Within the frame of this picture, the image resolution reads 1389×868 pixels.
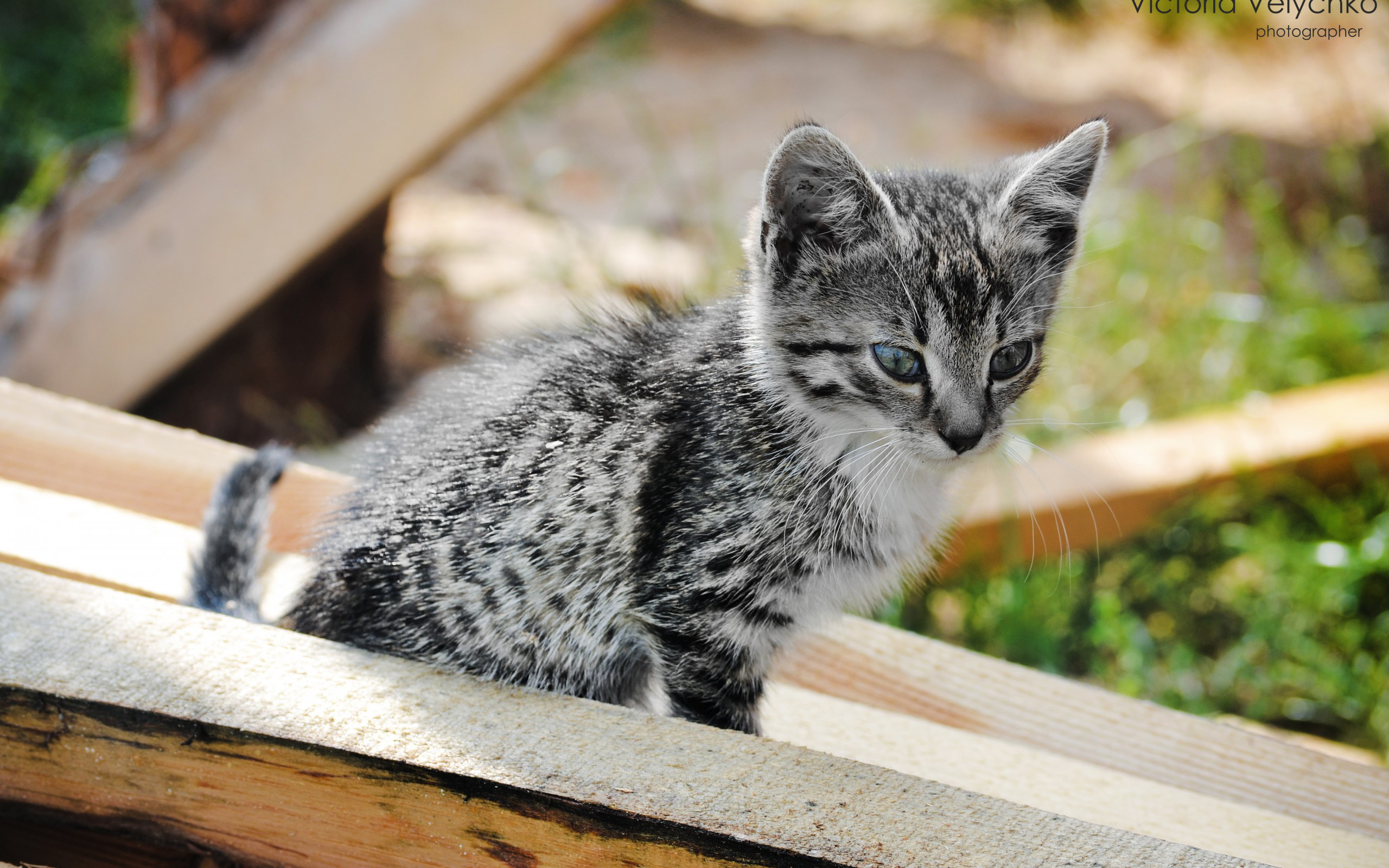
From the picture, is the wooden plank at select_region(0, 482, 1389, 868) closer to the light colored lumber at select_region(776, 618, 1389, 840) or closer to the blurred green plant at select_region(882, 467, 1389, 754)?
the light colored lumber at select_region(776, 618, 1389, 840)

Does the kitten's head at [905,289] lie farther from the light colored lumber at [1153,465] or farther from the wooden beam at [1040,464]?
the light colored lumber at [1153,465]

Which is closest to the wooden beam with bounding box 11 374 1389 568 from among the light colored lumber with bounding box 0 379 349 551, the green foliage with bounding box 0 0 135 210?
the light colored lumber with bounding box 0 379 349 551

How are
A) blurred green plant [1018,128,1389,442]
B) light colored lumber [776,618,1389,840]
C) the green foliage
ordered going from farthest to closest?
the green foliage → blurred green plant [1018,128,1389,442] → light colored lumber [776,618,1389,840]

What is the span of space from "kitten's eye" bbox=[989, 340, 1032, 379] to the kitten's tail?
4.27ft

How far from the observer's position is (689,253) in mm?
6227

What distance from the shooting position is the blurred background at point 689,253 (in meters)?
3.63

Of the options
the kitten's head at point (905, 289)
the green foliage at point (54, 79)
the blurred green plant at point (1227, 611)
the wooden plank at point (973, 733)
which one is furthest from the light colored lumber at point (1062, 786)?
the green foliage at point (54, 79)

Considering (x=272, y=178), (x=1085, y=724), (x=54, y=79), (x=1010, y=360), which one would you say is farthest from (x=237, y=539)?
(x=54, y=79)

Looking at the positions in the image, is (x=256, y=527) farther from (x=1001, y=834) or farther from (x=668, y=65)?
(x=668, y=65)

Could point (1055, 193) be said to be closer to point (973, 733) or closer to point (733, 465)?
point (733, 465)

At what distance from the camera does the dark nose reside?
184 centimetres

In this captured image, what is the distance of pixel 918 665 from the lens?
210 centimetres

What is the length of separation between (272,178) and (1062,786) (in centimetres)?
305

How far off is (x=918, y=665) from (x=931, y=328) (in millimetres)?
665
